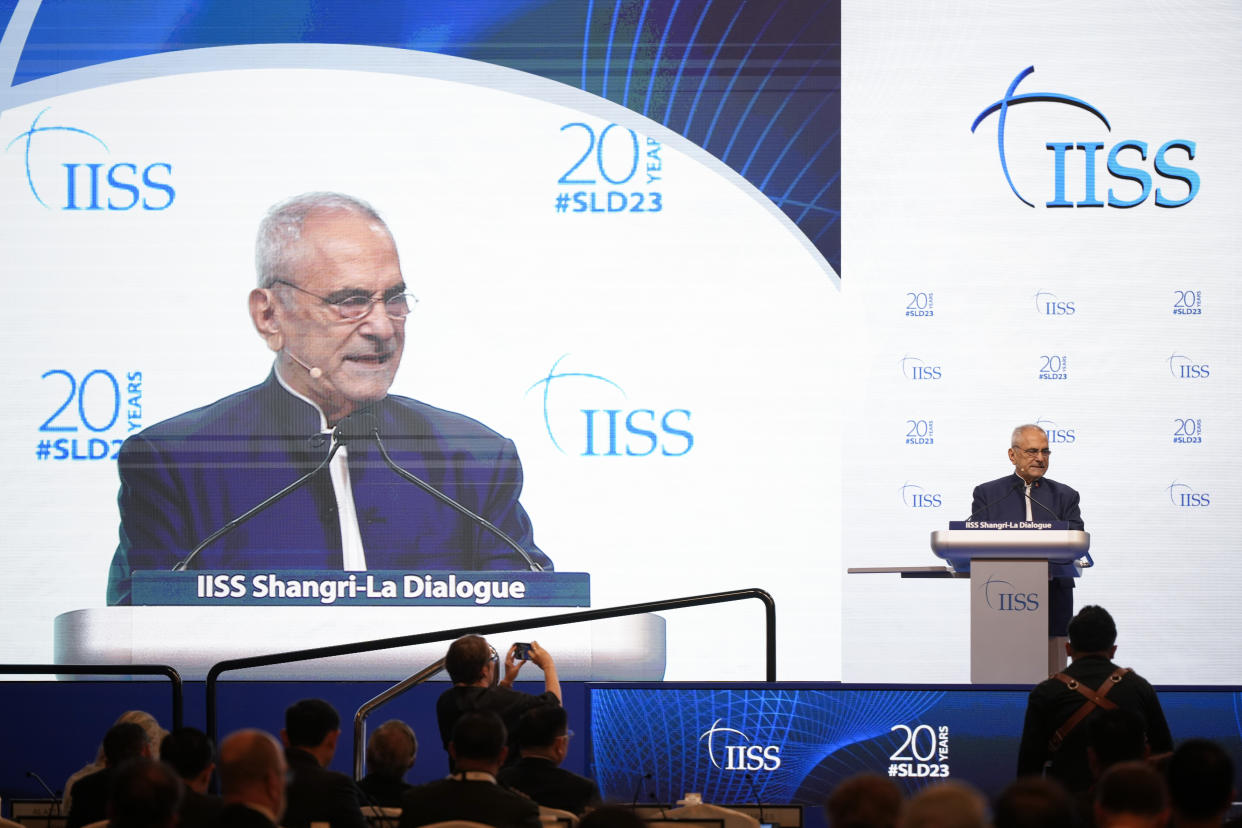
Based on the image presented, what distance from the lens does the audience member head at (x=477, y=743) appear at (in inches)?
158

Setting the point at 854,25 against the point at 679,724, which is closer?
the point at 679,724

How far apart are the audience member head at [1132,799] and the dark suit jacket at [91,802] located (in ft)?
8.39

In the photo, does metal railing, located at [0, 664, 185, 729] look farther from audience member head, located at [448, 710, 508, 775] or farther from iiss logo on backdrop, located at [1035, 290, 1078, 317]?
iiss logo on backdrop, located at [1035, 290, 1078, 317]

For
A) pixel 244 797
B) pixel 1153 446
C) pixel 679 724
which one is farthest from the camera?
pixel 1153 446

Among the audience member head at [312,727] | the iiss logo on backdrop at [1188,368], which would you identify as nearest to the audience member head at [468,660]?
the audience member head at [312,727]

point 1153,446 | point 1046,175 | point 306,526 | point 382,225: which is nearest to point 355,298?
point 382,225

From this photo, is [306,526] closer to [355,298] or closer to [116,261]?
[355,298]

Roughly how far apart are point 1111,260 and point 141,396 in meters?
5.00

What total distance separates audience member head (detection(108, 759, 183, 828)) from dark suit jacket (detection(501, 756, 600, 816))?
155 cm

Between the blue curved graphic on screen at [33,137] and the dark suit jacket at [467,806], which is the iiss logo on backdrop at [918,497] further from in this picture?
the blue curved graphic on screen at [33,137]

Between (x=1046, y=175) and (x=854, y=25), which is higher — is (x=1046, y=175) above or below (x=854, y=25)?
below

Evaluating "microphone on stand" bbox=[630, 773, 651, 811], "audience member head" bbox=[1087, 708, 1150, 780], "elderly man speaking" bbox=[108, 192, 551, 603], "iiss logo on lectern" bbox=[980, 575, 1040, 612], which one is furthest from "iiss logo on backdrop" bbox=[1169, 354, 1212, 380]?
"audience member head" bbox=[1087, 708, 1150, 780]

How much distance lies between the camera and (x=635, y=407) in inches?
312

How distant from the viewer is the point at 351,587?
312 inches
